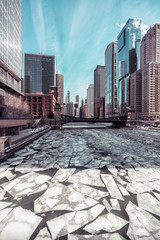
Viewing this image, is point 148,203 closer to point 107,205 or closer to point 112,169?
point 107,205

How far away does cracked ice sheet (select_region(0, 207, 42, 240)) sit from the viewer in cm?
184

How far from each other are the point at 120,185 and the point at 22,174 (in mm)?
3580

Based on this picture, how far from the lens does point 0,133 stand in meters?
11.4

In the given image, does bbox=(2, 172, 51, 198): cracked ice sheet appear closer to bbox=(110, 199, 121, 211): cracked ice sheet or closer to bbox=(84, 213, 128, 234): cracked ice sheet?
bbox=(84, 213, 128, 234): cracked ice sheet

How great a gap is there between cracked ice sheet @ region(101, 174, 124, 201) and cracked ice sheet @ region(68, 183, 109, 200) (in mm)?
213

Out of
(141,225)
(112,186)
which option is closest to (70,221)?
(141,225)

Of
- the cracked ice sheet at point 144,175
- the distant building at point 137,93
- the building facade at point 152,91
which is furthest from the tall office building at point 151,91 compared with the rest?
the cracked ice sheet at point 144,175

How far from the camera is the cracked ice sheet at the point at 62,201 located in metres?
2.48

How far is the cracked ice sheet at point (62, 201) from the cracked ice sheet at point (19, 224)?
0.23 meters

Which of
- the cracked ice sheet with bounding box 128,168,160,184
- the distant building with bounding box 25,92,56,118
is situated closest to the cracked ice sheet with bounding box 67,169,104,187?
the cracked ice sheet with bounding box 128,168,160,184

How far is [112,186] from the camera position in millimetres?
3277

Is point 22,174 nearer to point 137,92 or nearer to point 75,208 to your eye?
point 75,208

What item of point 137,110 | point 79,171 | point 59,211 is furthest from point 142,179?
point 137,110

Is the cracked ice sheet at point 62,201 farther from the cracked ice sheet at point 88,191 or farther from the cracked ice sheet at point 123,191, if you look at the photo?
the cracked ice sheet at point 123,191
